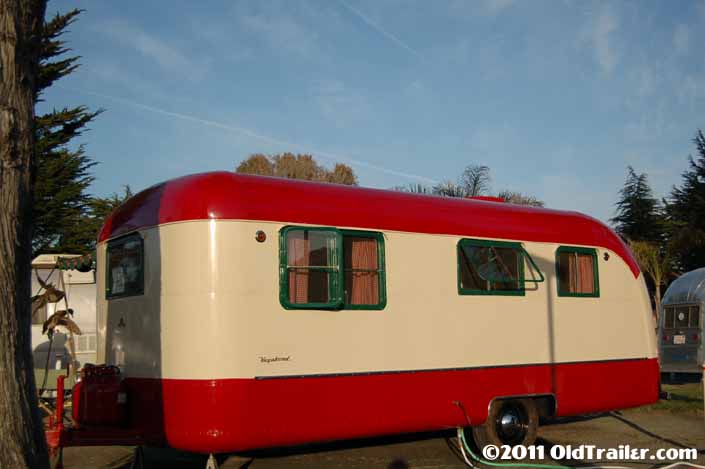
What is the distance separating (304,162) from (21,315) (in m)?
38.0

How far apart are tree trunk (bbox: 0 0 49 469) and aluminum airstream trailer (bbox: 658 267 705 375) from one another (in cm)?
1525

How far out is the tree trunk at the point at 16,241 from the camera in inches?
194

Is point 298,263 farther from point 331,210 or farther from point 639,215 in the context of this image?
point 639,215

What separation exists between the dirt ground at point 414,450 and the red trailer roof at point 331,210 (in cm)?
272

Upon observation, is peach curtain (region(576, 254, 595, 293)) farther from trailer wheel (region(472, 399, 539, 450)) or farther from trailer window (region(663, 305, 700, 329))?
trailer window (region(663, 305, 700, 329))

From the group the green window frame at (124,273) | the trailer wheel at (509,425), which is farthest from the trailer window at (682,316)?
the green window frame at (124,273)

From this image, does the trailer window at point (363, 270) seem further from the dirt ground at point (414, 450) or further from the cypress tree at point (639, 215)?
the cypress tree at point (639, 215)

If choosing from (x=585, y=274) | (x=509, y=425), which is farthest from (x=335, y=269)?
(x=585, y=274)

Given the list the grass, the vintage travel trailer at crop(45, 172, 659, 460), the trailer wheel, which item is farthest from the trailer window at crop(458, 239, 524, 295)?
the grass

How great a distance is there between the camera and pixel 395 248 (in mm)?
8078

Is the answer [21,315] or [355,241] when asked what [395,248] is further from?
[21,315]

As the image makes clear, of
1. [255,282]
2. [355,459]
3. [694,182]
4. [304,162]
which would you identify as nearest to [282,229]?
[255,282]

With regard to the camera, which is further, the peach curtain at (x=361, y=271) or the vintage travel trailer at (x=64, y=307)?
the vintage travel trailer at (x=64, y=307)

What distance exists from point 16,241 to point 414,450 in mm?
6003
